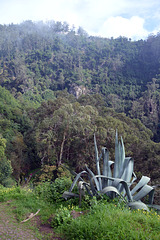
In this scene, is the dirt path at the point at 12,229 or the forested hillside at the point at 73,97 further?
the forested hillside at the point at 73,97

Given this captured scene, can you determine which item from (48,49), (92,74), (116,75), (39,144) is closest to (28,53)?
(48,49)

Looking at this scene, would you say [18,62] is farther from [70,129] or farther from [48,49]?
[70,129]

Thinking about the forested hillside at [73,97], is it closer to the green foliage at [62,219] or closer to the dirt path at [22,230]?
the green foliage at [62,219]

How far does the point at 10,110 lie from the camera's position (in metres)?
25.3

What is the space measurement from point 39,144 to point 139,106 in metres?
29.3

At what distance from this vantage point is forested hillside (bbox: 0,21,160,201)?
1177 centimetres

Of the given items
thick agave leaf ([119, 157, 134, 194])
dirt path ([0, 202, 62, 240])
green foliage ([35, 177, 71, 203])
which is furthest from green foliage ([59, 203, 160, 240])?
thick agave leaf ([119, 157, 134, 194])

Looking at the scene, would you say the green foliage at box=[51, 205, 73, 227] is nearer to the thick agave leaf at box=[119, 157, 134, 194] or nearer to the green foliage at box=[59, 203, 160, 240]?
the green foliage at box=[59, 203, 160, 240]

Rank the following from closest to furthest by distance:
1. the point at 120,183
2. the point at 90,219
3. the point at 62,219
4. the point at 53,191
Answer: the point at 90,219 → the point at 62,219 → the point at 120,183 → the point at 53,191

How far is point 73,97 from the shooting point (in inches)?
1078

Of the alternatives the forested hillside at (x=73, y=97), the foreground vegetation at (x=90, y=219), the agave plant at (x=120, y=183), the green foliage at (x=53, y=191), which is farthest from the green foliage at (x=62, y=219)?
the forested hillside at (x=73, y=97)

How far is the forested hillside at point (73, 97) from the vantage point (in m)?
11.8

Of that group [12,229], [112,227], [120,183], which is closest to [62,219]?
[12,229]

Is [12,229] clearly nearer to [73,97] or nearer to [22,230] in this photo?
[22,230]
